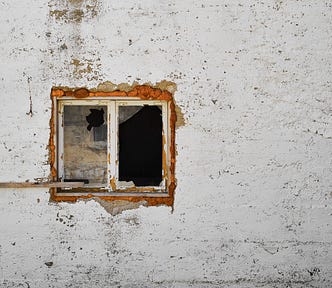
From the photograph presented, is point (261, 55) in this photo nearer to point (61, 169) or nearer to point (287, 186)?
point (287, 186)

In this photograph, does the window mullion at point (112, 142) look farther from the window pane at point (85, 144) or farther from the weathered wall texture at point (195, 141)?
the weathered wall texture at point (195, 141)

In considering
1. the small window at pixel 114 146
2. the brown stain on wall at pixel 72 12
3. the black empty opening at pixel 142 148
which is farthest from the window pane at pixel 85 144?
the brown stain on wall at pixel 72 12

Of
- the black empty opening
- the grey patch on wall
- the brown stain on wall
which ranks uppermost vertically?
the brown stain on wall

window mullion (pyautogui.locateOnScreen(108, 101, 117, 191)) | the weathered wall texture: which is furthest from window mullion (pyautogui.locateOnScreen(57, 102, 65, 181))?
window mullion (pyautogui.locateOnScreen(108, 101, 117, 191))

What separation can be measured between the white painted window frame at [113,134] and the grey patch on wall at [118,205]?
0.43ft

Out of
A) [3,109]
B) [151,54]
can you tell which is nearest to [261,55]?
[151,54]

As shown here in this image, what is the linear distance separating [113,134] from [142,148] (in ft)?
1.14

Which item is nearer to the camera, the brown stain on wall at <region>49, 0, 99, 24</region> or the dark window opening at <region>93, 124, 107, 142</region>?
the brown stain on wall at <region>49, 0, 99, 24</region>

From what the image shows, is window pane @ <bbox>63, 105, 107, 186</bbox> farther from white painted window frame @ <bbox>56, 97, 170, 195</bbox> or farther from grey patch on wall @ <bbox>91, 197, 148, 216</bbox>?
grey patch on wall @ <bbox>91, 197, 148, 216</bbox>

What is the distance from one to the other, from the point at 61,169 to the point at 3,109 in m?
0.71

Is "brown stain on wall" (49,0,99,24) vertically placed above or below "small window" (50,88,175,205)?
above

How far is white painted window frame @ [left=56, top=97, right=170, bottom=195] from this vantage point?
3.96m

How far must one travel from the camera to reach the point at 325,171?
12.6 feet

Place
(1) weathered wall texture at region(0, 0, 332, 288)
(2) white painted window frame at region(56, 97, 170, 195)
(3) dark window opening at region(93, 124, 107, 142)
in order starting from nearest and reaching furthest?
(1) weathered wall texture at region(0, 0, 332, 288) → (2) white painted window frame at region(56, 97, 170, 195) → (3) dark window opening at region(93, 124, 107, 142)
